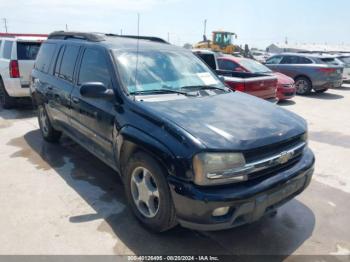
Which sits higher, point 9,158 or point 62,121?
point 62,121

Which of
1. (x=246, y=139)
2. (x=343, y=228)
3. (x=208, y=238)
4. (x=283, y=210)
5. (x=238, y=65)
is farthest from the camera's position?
(x=238, y=65)

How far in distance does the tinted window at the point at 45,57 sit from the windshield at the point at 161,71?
83.7 inches

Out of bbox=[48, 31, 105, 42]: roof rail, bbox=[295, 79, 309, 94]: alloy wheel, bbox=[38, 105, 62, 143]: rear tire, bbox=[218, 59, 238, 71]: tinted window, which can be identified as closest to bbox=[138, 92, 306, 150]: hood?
bbox=[48, 31, 105, 42]: roof rail

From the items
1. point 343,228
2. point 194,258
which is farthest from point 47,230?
point 343,228

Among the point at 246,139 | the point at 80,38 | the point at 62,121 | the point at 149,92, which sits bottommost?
the point at 62,121

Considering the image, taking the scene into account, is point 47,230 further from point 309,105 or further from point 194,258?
point 309,105

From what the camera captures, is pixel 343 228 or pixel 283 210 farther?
pixel 283 210

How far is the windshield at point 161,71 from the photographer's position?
143 inches

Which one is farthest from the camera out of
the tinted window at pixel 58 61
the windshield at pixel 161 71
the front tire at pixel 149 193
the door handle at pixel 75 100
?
the tinted window at pixel 58 61

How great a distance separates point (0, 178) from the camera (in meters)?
4.48

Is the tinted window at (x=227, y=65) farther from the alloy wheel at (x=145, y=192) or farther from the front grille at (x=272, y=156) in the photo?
the alloy wheel at (x=145, y=192)

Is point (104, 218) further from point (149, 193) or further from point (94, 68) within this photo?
point (94, 68)

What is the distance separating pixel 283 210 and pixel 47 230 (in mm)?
2566

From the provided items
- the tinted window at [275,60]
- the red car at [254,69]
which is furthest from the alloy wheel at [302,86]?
the red car at [254,69]
